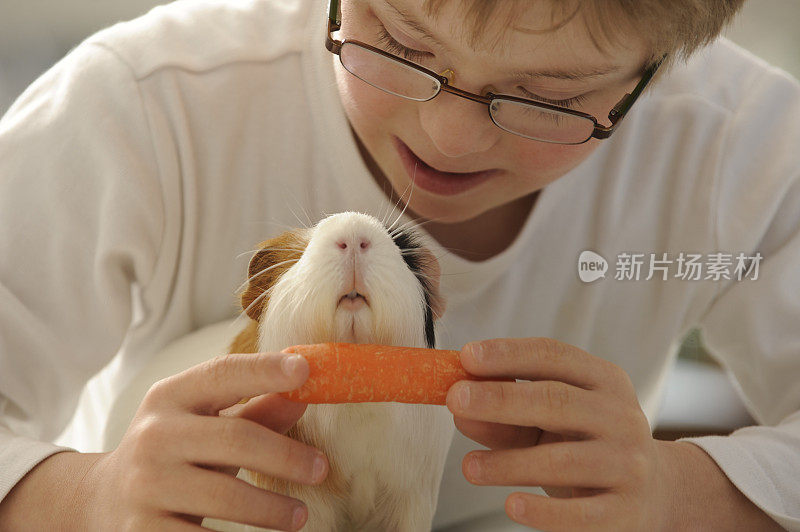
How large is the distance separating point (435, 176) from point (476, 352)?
195mm

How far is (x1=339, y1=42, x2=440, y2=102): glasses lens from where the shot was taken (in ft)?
1.48

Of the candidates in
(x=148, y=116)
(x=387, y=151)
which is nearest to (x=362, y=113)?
(x=387, y=151)

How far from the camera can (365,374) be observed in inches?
13.5

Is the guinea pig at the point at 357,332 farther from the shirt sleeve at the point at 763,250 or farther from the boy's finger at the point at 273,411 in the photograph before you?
the shirt sleeve at the point at 763,250

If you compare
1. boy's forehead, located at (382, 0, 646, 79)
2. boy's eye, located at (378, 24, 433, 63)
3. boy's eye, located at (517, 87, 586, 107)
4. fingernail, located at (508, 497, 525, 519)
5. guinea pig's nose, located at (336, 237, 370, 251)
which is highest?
boy's forehead, located at (382, 0, 646, 79)

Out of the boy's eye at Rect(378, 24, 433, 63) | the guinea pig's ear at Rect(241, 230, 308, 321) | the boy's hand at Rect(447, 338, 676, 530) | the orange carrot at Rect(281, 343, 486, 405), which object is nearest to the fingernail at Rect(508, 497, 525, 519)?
the boy's hand at Rect(447, 338, 676, 530)

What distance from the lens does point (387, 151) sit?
0.52 meters

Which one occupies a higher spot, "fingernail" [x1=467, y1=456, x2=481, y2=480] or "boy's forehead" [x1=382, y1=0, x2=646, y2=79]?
"boy's forehead" [x1=382, y1=0, x2=646, y2=79]

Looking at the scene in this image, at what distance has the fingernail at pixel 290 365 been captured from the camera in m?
0.33

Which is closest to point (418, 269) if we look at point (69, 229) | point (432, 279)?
point (432, 279)

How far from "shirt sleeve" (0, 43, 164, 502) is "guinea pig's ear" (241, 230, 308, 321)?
6.8 inches

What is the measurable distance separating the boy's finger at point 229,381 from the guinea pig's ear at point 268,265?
51 mm

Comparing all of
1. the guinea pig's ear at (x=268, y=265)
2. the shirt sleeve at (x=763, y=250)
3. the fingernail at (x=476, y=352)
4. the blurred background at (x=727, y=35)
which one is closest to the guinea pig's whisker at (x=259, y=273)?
the guinea pig's ear at (x=268, y=265)

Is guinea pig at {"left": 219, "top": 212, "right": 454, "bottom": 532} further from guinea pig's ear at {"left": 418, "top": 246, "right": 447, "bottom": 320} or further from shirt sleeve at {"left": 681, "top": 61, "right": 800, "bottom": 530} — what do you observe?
shirt sleeve at {"left": 681, "top": 61, "right": 800, "bottom": 530}
